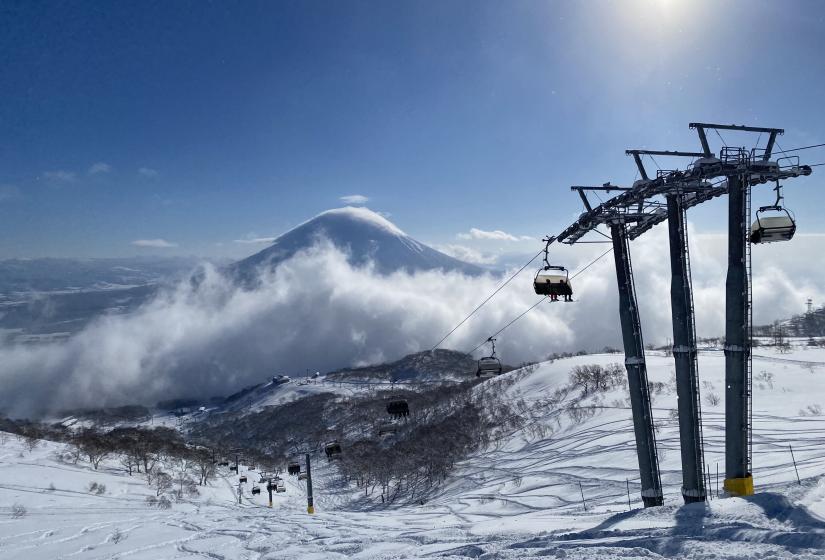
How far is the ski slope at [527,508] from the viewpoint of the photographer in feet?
35.1

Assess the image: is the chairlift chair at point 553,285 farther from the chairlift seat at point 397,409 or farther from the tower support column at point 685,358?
the chairlift seat at point 397,409

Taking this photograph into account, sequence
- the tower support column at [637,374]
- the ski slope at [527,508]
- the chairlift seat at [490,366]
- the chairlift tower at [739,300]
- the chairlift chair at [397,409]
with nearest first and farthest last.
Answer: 1. the ski slope at [527,508]
2. the chairlift tower at [739,300]
3. the tower support column at [637,374]
4. the chairlift seat at [490,366]
5. the chairlift chair at [397,409]

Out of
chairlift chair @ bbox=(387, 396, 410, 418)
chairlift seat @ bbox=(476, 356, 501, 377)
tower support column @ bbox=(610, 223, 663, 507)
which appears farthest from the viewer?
chairlift chair @ bbox=(387, 396, 410, 418)

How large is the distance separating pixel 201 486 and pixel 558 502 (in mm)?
53556

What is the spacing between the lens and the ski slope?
10.7m

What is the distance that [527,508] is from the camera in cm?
3516

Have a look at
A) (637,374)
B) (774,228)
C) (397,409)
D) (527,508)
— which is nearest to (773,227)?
(774,228)

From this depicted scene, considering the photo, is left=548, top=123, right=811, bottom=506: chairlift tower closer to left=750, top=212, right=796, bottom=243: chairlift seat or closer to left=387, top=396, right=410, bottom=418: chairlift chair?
left=750, top=212, right=796, bottom=243: chairlift seat

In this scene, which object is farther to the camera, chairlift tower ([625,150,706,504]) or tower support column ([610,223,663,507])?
tower support column ([610,223,663,507])

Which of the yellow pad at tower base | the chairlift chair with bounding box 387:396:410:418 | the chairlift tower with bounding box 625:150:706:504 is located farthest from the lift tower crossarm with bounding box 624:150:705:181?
the chairlift chair with bounding box 387:396:410:418

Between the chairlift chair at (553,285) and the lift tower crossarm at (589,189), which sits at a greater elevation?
the lift tower crossarm at (589,189)

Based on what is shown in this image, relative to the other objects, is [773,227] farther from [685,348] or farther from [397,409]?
[397,409]

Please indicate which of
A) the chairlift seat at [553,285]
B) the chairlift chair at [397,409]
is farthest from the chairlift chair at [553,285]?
the chairlift chair at [397,409]

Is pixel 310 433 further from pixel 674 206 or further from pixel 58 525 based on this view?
pixel 674 206
